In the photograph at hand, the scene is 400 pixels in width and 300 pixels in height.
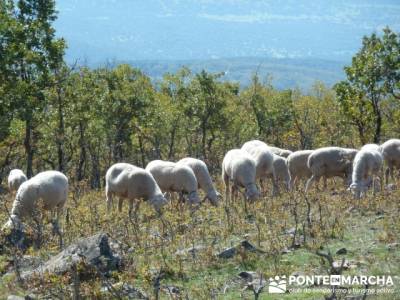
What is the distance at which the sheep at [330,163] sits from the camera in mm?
22125

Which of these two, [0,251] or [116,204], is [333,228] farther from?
[116,204]

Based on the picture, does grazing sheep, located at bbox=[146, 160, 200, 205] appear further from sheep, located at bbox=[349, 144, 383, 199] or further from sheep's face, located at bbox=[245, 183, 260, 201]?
sheep, located at bbox=[349, 144, 383, 199]

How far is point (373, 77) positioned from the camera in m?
34.7

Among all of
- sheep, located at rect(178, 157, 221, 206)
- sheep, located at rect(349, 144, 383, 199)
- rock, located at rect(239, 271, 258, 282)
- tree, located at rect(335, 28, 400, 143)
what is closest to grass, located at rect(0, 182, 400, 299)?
rock, located at rect(239, 271, 258, 282)

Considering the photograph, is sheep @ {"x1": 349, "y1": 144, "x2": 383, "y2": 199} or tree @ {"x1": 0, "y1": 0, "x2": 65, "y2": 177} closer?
sheep @ {"x1": 349, "y1": 144, "x2": 383, "y2": 199}

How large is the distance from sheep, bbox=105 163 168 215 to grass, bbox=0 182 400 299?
145 cm

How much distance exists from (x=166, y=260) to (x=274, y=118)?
45776 millimetres

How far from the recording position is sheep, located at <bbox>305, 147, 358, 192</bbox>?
72.6 ft

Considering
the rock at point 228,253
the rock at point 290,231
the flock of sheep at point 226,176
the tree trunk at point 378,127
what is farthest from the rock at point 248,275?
the tree trunk at point 378,127

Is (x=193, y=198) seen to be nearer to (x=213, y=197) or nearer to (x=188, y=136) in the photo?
(x=213, y=197)

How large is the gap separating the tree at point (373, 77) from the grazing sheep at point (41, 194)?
21.9m

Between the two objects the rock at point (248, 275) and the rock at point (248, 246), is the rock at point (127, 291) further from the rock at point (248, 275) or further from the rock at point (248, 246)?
the rock at point (248, 246)

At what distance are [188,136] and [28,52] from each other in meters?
27.4

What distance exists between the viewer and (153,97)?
47.5 metres
